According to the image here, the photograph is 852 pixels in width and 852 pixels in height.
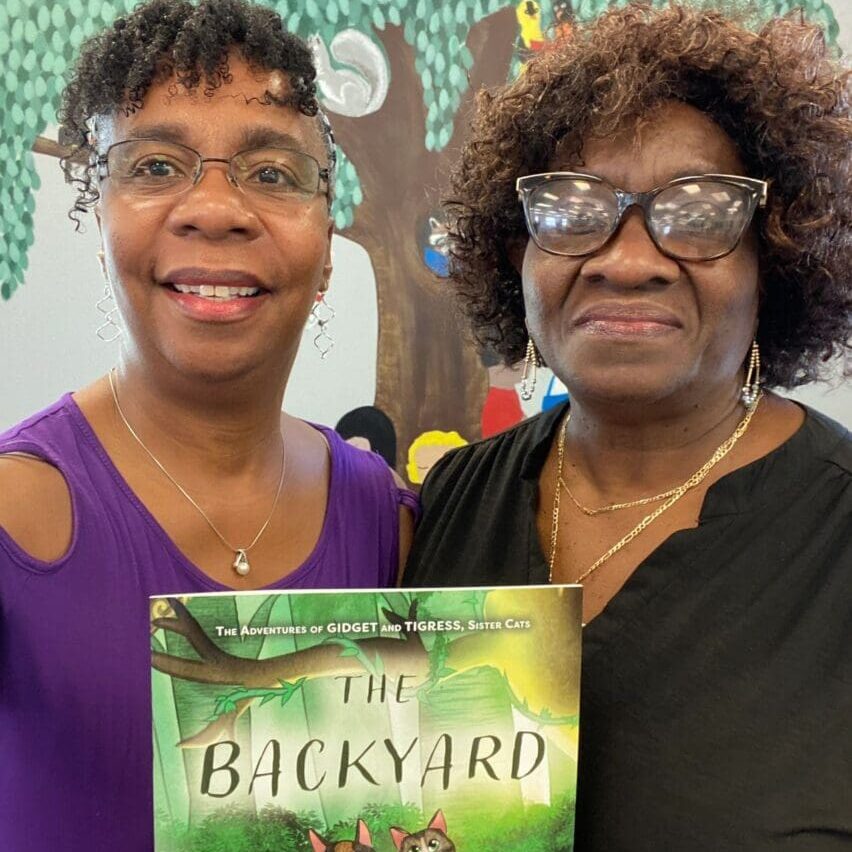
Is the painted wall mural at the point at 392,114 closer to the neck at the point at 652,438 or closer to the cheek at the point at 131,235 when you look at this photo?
the neck at the point at 652,438

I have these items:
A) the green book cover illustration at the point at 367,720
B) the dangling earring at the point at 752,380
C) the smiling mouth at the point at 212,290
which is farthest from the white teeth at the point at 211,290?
the dangling earring at the point at 752,380

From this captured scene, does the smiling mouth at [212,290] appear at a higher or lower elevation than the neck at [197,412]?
higher

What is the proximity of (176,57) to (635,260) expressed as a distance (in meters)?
0.63

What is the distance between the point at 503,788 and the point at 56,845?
0.54 meters

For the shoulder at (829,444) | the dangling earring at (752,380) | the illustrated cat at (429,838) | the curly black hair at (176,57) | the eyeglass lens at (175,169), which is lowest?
the illustrated cat at (429,838)

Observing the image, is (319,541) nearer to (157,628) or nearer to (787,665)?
(157,628)

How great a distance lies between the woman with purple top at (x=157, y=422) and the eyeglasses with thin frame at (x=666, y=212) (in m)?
0.33

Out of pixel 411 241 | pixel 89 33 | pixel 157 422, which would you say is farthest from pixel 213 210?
pixel 89 33

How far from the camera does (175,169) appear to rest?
3.57 ft

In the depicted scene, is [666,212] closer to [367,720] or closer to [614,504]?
[614,504]

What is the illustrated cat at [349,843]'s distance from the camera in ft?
2.74

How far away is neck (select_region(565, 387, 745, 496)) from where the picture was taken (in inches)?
47.3

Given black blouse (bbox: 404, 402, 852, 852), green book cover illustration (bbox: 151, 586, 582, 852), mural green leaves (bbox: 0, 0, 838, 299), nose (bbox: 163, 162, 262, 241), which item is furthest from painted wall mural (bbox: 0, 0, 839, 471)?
green book cover illustration (bbox: 151, 586, 582, 852)

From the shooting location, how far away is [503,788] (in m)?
0.86
